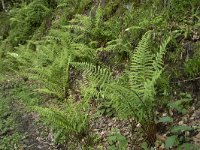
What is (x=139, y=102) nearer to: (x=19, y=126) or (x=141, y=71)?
(x=141, y=71)

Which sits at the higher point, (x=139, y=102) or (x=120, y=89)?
(x=120, y=89)

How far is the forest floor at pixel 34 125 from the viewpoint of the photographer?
431 centimetres

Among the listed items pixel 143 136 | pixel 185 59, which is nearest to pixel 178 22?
pixel 185 59

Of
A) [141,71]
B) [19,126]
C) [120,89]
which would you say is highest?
[141,71]

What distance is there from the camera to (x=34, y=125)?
6191 mm

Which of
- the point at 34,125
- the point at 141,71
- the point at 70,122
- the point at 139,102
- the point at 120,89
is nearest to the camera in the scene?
the point at 120,89

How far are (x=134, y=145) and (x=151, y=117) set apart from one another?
463mm

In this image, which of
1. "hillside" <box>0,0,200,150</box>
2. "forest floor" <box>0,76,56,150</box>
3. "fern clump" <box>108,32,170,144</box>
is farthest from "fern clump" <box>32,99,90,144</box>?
"fern clump" <box>108,32,170,144</box>

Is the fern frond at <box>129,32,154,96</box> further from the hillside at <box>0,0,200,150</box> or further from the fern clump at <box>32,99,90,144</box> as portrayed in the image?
the fern clump at <box>32,99,90,144</box>

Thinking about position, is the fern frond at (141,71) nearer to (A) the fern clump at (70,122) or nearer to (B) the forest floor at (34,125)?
(B) the forest floor at (34,125)

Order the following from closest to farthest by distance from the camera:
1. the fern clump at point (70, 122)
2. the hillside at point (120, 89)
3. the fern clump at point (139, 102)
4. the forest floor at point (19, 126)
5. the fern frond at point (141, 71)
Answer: the fern clump at point (139, 102)
the hillside at point (120, 89)
the fern frond at point (141, 71)
the fern clump at point (70, 122)
the forest floor at point (19, 126)

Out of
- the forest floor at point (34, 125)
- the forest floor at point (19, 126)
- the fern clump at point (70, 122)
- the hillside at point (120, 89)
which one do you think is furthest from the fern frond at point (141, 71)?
the forest floor at point (19, 126)

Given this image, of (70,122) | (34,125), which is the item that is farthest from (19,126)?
(70,122)

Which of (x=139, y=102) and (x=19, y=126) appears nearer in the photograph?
(x=139, y=102)
